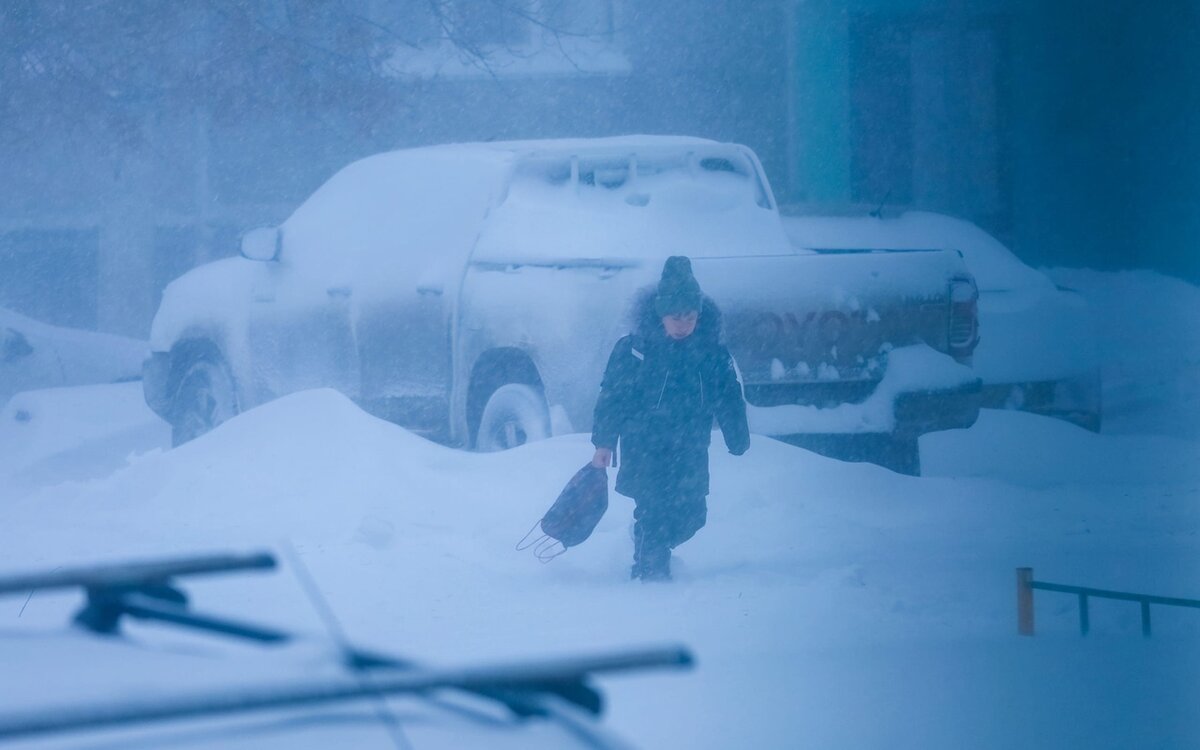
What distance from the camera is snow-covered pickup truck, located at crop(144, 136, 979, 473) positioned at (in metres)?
5.95

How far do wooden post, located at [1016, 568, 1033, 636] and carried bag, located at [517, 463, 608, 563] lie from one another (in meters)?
1.90

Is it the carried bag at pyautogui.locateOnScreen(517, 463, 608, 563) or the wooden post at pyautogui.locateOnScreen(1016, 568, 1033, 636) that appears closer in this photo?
the wooden post at pyautogui.locateOnScreen(1016, 568, 1033, 636)

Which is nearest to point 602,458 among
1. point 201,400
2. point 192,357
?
point 201,400

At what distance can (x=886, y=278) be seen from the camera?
5891 millimetres

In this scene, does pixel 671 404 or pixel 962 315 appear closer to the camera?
pixel 671 404

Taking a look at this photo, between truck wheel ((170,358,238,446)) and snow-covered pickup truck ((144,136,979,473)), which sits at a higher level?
snow-covered pickup truck ((144,136,979,473))

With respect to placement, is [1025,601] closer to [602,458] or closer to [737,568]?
[737,568]

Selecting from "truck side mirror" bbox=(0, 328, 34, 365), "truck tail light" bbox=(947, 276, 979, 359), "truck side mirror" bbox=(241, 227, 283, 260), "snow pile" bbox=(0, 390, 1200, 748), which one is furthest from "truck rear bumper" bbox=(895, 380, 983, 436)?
"truck side mirror" bbox=(0, 328, 34, 365)

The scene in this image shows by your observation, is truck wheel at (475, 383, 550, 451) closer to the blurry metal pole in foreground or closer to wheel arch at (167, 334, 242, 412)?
wheel arch at (167, 334, 242, 412)

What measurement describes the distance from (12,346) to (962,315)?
20.0 ft

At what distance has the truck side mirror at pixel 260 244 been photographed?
275 inches

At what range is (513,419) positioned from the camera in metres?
6.54

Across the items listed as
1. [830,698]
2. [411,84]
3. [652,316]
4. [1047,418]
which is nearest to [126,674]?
[830,698]

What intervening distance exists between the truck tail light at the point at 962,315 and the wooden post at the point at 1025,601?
5.52 ft
